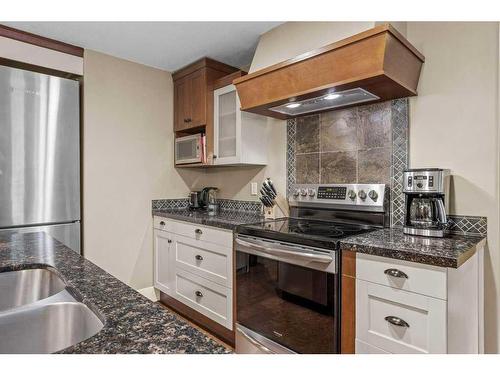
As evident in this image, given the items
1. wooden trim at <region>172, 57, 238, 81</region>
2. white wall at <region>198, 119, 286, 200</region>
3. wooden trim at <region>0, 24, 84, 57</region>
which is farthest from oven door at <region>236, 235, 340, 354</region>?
wooden trim at <region>0, 24, 84, 57</region>

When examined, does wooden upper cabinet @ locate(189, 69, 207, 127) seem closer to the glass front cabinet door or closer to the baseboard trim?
the glass front cabinet door

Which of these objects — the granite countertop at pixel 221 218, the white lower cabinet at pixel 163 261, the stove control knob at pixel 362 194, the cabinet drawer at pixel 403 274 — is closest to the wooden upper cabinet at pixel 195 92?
the granite countertop at pixel 221 218

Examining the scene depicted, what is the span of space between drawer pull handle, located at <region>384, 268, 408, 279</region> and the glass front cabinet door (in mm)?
1508

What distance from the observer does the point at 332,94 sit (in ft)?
6.16

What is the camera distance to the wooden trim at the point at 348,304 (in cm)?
150

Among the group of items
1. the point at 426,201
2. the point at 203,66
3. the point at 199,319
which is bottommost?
the point at 199,319

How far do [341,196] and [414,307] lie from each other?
0.97 m

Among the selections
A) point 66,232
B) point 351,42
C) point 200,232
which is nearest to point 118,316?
point 351,42

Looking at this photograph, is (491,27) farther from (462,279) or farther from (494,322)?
(494,322)

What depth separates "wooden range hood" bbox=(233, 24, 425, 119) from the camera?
1574 mm

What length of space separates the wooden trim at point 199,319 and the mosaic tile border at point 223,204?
873 mm

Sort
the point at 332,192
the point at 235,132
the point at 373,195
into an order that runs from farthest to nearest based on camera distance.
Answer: the point at 235,132 < the point at 332,192 < the point at 373,195

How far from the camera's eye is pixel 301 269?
1.71m

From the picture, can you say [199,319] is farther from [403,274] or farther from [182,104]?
[182,104]
